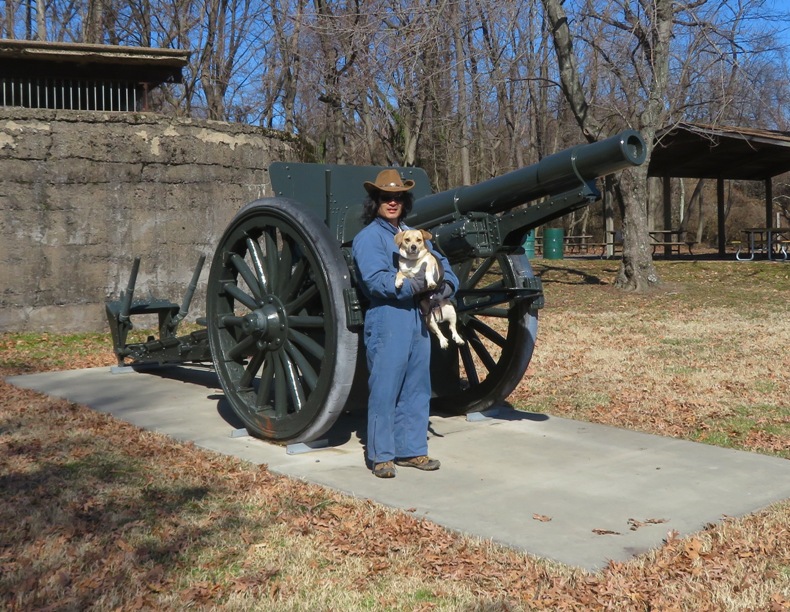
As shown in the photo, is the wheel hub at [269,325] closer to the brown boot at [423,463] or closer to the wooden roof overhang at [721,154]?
the brown boot at [423,463]

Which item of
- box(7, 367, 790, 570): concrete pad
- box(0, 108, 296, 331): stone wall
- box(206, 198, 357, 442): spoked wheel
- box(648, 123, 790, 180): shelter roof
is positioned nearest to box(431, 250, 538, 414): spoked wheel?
box(7, 367, 790, 570): concrete pad

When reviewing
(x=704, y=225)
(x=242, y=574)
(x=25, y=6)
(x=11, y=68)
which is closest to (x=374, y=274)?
(x=242, y=574)

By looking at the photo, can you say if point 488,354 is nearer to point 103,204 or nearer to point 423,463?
point 423,463

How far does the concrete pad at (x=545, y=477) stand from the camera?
14.2 feet

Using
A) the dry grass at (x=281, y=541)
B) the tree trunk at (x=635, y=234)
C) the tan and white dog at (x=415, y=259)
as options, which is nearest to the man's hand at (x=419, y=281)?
the tan and white dog at (x=415, y=259)

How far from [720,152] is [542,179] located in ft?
67.0

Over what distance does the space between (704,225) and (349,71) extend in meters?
33.1

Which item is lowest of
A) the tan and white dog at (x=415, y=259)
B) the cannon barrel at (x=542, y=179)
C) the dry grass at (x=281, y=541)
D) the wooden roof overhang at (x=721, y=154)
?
the dry grass at (x=281, y=541)

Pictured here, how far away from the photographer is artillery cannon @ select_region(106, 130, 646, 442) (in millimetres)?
5414

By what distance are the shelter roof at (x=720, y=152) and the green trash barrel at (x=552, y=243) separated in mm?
3469

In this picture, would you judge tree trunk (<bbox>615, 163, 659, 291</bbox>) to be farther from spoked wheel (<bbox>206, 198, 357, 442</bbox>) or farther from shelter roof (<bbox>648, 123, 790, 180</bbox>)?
spoked wheel (<bbox>206, 198, 357, 442</bbox>)

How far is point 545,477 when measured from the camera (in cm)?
523

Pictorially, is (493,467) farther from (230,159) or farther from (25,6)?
(25,6)

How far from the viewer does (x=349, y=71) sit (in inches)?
896
